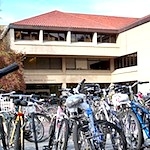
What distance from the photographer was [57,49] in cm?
2923

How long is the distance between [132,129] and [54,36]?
25066 mm

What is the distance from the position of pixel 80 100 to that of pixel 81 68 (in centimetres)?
2774

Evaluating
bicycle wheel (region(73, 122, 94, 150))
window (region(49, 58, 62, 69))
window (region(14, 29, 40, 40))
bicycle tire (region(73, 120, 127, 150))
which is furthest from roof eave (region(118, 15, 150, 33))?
bicycle wheel (region(73, 122, 94, 150))

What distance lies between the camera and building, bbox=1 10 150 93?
2819 centimetres

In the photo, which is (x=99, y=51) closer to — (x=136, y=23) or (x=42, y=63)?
(x=136, y=23)

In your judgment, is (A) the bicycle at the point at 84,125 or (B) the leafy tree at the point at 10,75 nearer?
(A) the bicycle at the point at 84,125

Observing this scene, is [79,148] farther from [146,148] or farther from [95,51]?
[95,51]

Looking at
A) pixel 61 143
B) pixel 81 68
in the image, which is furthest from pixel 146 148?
pixel 81 68

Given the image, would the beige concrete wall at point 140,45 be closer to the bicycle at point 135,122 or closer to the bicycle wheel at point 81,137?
the bicycle at point 135,122

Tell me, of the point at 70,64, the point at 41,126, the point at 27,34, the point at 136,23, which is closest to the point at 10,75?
the point at 27,34

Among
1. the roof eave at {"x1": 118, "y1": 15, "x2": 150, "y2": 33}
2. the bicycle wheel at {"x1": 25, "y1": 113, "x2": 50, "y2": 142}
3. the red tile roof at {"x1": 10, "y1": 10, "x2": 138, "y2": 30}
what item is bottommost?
the bicycle wheel at {"x1": 25, "y1": 113, "x2": 50, "y2": 142}

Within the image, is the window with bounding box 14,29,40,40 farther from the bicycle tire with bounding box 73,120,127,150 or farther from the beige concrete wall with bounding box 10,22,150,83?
the bicycle tire with bounding box 73,120,127,150

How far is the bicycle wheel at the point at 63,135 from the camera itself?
397 centimetres

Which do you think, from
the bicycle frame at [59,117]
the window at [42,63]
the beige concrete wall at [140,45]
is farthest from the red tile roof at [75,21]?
the bicycle frame at [59,117]
